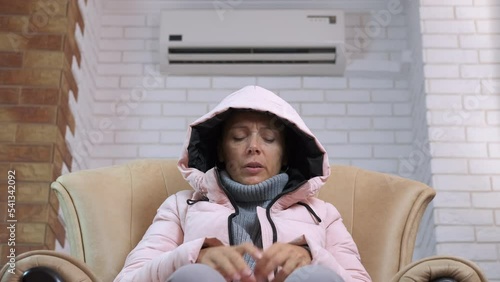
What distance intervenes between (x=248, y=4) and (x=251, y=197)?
201 cm

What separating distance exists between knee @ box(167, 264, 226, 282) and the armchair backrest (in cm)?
66

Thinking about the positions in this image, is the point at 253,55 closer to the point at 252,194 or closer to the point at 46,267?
the point at 252,194

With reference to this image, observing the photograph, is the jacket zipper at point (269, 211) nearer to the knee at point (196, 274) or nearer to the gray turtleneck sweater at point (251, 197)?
the gray turtleneck sweater at point (251, 197)

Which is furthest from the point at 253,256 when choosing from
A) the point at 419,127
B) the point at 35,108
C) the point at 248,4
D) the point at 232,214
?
the point at 248,4

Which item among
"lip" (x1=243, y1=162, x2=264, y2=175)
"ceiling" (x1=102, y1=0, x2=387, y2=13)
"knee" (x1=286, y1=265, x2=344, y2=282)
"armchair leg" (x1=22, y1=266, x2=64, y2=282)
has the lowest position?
"armchair leg" (x1=22, y1=266, x2=64, y2=282)

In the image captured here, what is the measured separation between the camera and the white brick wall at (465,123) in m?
3.13

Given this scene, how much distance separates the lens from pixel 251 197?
1978 mm

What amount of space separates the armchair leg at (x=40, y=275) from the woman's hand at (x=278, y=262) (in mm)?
414

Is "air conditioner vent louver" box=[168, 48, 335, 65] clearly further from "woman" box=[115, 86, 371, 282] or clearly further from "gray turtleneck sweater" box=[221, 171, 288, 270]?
"gray turtleneck sweater" box=[221, 171, 288, 270]

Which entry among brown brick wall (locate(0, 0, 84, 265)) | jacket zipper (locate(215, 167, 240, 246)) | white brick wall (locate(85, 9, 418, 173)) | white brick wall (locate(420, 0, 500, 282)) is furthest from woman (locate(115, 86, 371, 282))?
white brick wall (locate(85, 9, 418, 173))

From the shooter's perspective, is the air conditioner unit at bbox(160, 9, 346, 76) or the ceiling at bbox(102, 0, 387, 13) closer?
the air conditioner unit at bbox(160, 9, 346, 76)

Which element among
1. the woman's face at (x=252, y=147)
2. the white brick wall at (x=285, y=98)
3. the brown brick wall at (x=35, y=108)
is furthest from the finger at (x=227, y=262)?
Answer: the white brick wall at (x=285, y=98)

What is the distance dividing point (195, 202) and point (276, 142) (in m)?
0.27

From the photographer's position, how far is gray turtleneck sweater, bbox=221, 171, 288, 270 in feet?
6.26
